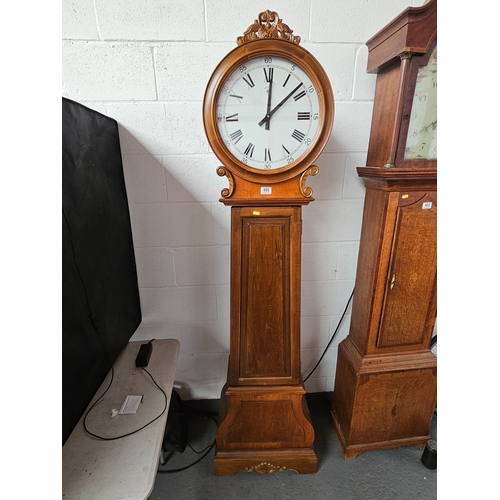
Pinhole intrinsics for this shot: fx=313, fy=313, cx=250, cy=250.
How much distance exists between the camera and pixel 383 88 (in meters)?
1.10

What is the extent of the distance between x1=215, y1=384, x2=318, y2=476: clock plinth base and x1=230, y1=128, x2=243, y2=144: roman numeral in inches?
33.7

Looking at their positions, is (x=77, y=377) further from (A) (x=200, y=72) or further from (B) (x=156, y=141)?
(A) (x=200, y=72)

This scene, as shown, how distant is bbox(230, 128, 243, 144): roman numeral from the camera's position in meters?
0.92

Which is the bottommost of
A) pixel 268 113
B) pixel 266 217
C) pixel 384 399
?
pixel 384 399

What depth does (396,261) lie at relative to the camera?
1.14m

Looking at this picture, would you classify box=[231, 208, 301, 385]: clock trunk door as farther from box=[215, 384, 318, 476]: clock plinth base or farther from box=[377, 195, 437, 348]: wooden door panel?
box=[377, 195, 437, 348]: wooden door panel

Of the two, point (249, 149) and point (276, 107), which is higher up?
point (276, 107)

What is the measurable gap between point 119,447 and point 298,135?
1040 millimetres

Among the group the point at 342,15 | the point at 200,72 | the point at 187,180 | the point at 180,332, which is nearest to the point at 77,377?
the point at 180,332

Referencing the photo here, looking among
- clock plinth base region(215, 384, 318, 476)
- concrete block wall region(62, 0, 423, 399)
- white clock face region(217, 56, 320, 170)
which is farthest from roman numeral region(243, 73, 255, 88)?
clock plinth base region(215, 384, 318, 476)

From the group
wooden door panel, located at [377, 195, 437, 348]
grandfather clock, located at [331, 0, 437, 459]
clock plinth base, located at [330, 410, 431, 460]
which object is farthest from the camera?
clock plinth base, located at [330, 410, 431, 460]

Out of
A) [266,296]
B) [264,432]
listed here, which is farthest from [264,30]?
[264,432]

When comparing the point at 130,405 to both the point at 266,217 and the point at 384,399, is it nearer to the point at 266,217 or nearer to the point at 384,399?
the point at 266,217

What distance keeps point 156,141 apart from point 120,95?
0.63 feet
